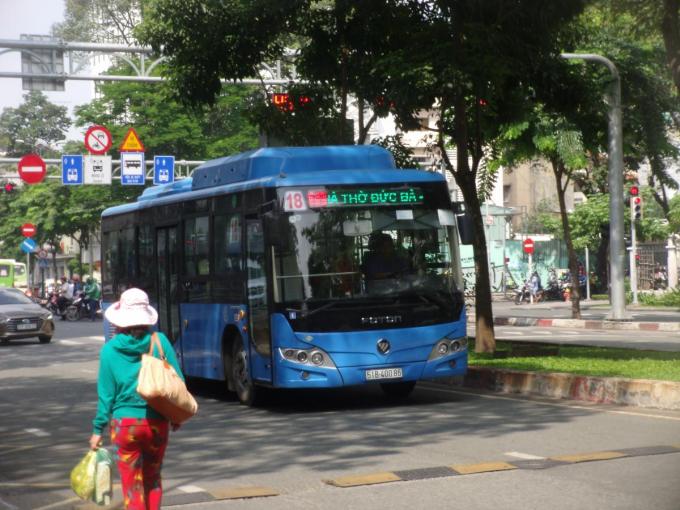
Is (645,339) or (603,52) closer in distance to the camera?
(645,339)

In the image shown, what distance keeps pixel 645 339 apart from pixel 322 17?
1009 centimetres

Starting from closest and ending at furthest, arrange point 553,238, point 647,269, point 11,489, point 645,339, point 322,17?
point 11,489 → point 322,17 → point 645,339 → point 647,269 → point 553,238

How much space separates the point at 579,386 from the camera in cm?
1465

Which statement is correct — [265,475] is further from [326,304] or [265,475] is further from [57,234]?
[57,234]

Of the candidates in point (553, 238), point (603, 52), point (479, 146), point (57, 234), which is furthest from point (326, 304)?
point (57, 234)

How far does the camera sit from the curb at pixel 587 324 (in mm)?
30516

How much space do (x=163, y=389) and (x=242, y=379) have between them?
8853 millimetres

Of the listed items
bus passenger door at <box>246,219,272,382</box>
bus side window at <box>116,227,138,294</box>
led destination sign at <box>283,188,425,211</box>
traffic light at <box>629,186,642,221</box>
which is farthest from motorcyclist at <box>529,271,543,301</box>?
bus passenger door at <box>246,219,272,382</box>

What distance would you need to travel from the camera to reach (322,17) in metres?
21.1

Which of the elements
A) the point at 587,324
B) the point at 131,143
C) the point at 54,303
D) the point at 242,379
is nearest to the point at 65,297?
the point at 54,303

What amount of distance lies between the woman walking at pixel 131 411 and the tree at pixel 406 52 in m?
10.4

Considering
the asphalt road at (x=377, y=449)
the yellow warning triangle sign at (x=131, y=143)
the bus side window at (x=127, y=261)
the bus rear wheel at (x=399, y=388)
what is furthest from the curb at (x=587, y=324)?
the bus rear wheel at (x=399, y=388)

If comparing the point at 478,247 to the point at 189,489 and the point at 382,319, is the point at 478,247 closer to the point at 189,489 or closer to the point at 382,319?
the point at 382,319

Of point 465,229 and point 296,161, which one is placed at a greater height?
point 296,161
